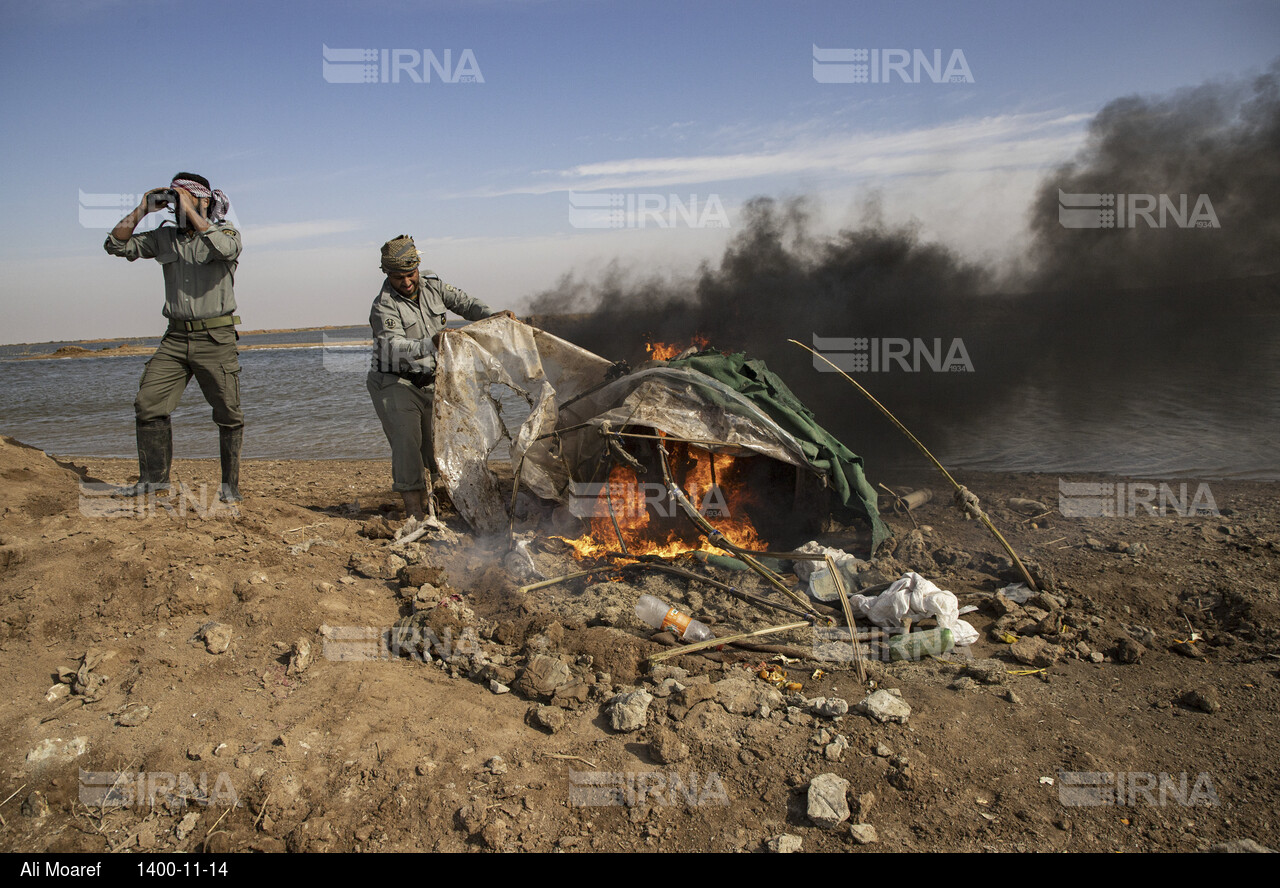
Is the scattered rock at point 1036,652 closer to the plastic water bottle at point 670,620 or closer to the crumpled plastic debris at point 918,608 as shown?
the crumpled plastic debris at point 918,608

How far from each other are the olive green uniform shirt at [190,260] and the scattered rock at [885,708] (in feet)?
16.5

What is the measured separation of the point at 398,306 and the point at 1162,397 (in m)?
11.0

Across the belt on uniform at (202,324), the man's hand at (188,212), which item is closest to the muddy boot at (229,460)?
the belt on uniform at (202,324)

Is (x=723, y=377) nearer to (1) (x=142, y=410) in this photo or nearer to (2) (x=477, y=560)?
(2) (x=477, y=560)

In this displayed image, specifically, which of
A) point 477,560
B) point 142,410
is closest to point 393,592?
point 477,560

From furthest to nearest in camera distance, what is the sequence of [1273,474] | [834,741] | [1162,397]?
[1162,397]
[1273,474]
[834,741]

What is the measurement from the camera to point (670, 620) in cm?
360

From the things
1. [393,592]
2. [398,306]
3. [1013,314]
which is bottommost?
[393,592]

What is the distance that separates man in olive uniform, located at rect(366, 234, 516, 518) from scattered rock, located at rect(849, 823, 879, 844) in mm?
3767

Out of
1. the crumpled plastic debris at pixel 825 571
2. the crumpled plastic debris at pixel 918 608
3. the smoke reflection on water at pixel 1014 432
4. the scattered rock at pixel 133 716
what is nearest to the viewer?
the scattered rock at pixel 133 716

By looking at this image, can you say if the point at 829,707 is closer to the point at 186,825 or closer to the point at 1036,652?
the point at 1036,652

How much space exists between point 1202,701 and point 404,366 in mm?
5030

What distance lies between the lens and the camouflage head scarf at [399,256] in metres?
5.11
